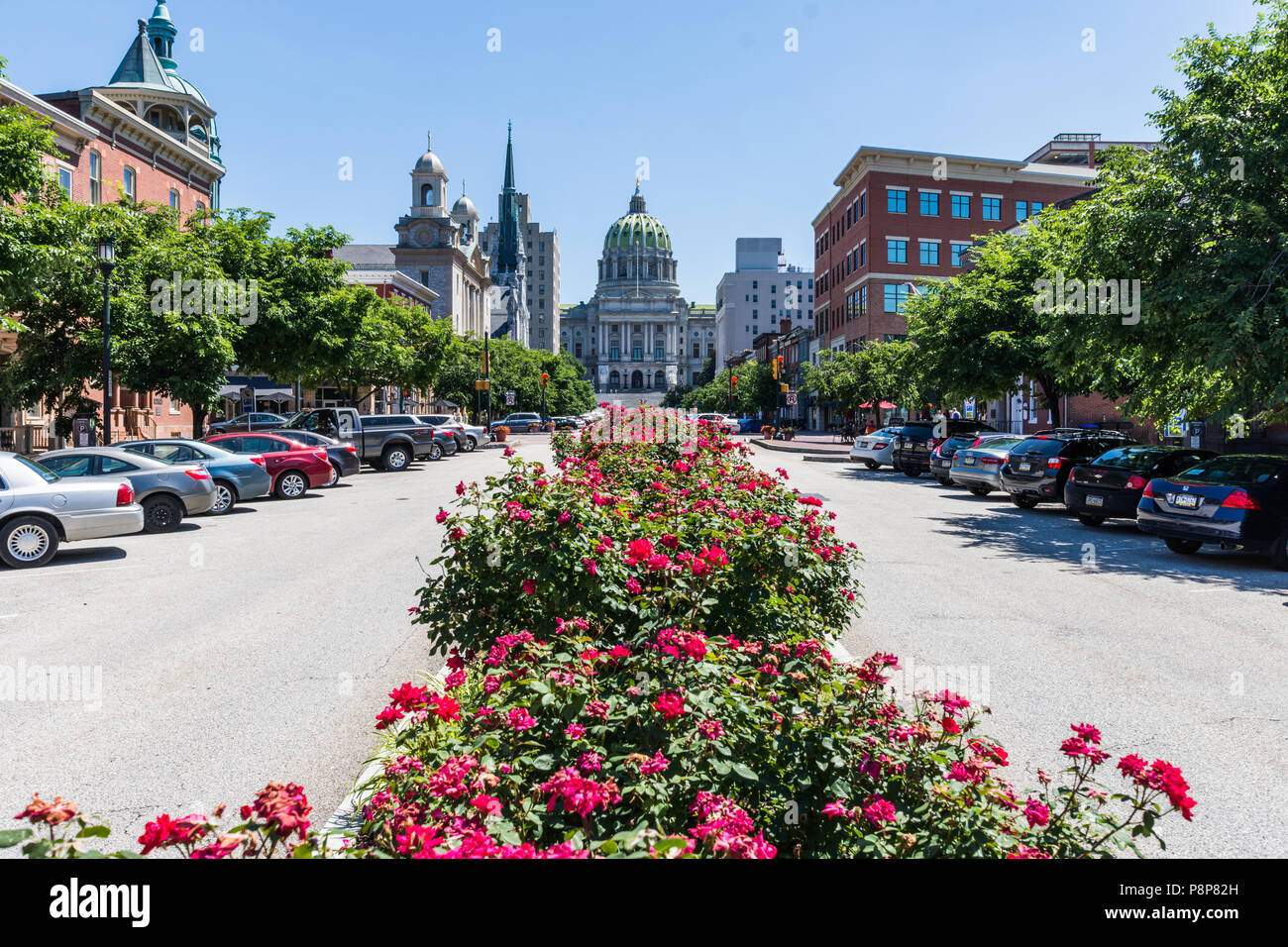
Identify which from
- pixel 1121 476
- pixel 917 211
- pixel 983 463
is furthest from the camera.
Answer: pixel 917 211

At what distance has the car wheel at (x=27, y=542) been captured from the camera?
1215 centimetres

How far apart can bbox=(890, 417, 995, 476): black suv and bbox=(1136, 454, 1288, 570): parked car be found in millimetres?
17100

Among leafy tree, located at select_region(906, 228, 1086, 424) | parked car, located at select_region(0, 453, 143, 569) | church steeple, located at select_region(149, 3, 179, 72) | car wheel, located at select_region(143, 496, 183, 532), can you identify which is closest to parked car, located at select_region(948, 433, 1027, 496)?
leafy tree, located at select_region(906, 228, 1086, 424)

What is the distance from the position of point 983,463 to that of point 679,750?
22.5m

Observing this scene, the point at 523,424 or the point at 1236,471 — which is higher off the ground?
the point at 523,424

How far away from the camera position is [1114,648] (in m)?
7.95

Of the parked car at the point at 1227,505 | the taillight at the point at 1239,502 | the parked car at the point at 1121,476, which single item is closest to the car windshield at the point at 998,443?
the parked car at the point at 1121,476

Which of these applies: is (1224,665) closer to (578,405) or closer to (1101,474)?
(1101,474)

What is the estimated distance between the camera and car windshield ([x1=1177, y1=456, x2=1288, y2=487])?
13.0m

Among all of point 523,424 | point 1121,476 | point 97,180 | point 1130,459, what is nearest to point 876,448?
point 1130,459

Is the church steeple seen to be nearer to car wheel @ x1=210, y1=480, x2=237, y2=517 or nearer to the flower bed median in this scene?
car wheel @ x1=210, y1=480, x2=237, y2=517

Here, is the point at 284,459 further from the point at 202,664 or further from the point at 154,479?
the point at 202,664

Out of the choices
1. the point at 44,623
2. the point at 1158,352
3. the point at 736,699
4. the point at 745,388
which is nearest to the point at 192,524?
the point at 44,623
